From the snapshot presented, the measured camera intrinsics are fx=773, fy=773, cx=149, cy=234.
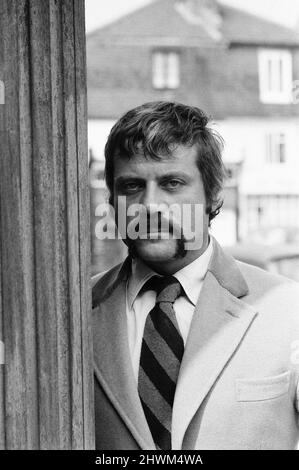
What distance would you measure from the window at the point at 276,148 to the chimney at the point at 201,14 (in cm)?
50

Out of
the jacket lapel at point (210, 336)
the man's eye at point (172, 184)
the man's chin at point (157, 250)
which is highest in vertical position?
the man's eye at point (172, 184)

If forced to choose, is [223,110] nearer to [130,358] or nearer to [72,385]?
[130,358]

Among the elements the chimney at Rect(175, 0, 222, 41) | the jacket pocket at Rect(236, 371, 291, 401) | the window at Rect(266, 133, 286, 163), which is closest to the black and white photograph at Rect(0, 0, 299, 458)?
the jacket pocket at Rect(236, 371, 291, 401)

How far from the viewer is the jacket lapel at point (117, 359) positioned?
1858 mm

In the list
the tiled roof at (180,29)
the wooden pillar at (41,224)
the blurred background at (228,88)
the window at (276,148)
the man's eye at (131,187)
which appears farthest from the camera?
the window at (276,148)

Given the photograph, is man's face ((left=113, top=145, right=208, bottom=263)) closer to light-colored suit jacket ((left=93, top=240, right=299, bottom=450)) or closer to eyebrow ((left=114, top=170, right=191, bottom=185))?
eyebrow ((left=114, top=170, right=191, bottom=185))

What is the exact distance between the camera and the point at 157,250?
75.9 inches

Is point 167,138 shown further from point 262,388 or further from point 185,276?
point 262,388

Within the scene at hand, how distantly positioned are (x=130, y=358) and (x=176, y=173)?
473 millimetres

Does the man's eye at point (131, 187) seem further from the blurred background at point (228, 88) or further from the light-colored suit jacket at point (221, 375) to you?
the light-colored suit jacket at point (221, 375)

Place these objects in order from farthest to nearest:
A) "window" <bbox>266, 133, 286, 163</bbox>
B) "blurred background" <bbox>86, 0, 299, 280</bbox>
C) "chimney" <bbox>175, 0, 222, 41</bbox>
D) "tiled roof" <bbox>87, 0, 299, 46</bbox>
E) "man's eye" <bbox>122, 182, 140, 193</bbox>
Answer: "chimney" <bbox>175, 0, 222, 41</bbox> < "window" <bbox>266, 133, 286, 163</bbox> < "tiled roof" <bbox>87, 0, 299, 46</bbox> < "blurred background" <bbox>86, 0, 299, 280</bbox> < "man's eye" <bbox>122, 182, 140, 193</bbox>

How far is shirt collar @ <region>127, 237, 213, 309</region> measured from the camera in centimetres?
196

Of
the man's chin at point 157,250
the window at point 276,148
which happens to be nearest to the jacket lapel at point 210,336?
the man's chin at point 157,250

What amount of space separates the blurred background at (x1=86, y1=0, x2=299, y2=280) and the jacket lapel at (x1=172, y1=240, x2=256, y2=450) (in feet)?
0.54
